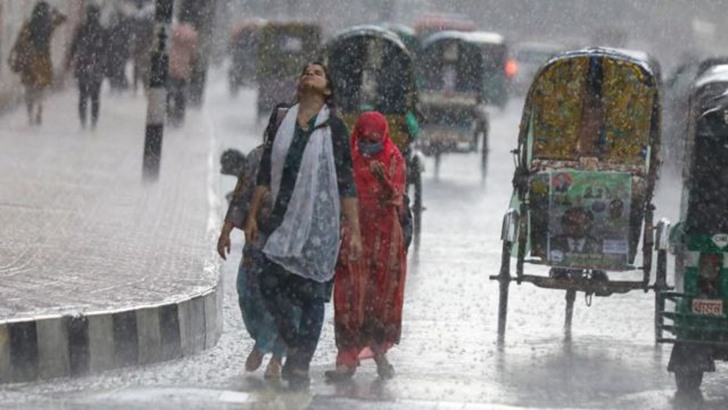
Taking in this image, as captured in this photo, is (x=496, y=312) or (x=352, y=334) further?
(x=496, y=312)

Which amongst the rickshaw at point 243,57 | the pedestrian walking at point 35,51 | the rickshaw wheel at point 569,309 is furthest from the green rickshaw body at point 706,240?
the rickshaw at point 243,57

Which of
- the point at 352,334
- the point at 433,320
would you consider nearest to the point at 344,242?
the point at 352,334

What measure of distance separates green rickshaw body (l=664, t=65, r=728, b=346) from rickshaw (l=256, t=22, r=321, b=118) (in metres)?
26.6

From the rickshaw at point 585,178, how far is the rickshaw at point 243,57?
35.5 meters

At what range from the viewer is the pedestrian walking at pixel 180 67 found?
1362 inches

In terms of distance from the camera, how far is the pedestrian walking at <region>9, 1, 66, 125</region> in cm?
2936

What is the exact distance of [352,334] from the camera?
1134 cm

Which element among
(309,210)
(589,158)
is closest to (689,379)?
(309,210)

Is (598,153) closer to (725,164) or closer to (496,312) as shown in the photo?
(496,312)

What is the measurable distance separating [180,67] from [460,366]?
89.6 ft

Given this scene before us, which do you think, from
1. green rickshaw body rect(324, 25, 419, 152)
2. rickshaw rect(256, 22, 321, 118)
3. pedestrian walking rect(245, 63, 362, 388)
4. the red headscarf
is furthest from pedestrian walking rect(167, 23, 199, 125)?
→ pedestrian walking rect(245, 63, 362, 388)

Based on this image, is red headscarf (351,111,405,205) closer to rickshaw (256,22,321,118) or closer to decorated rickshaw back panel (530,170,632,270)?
decorated rickshaw back panel (530,170,632,270)

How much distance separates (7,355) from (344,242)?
182 centimetres

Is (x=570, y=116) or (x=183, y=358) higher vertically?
(x=570, y=116)
